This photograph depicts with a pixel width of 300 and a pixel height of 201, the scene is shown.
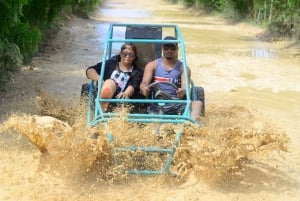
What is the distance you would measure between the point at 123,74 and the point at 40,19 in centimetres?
622

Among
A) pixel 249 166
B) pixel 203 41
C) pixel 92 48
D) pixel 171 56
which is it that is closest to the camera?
pixel 249 166

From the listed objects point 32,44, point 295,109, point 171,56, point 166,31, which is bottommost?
point 166,31

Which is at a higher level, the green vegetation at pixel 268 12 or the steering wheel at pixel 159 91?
the steering wheel at pixel 159 91

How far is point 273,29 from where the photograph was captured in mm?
19828

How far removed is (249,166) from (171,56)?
Result: 56.5 inches

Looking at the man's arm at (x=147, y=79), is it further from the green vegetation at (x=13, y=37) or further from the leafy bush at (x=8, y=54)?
the leafy bush at (x=8, y=54)

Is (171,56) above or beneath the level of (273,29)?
above

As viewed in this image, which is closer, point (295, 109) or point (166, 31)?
point (295, 109)

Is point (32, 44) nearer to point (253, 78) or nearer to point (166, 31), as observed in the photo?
point (253, 78)

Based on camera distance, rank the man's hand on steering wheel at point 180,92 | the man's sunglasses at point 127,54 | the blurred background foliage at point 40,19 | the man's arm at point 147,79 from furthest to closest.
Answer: the blurred background foliage at point 40,19
the man's sunglasses at point 127,54
the man's arm at point 147,79
the man's hand on steering wheel at point 180,92

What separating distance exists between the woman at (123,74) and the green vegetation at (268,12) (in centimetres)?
941

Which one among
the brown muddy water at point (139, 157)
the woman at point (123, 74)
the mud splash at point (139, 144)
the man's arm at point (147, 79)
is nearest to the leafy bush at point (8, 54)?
the brown muddy water at point (139, 157)

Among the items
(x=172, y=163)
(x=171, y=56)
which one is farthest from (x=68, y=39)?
(x=172, y=163)

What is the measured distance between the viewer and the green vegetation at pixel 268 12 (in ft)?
56.7
